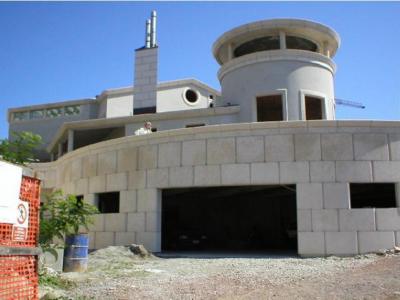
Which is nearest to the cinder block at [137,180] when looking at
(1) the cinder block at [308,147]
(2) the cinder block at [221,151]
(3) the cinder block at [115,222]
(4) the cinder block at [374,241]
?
(3) the cinder block at [115,222]

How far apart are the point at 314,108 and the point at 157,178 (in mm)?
9844

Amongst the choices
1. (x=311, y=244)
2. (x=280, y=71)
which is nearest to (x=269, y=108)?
(x=280, y=71)

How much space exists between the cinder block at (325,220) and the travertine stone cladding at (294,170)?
30 millimetres

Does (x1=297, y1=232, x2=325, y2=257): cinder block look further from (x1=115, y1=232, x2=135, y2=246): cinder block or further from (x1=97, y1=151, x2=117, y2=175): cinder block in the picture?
(x1=97, y1=151, x2=117, y2=175): cinder block

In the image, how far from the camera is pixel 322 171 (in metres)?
14.6

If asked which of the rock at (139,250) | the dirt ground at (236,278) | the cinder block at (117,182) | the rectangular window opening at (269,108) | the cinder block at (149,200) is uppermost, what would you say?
the rectangular window opening at (269,108)

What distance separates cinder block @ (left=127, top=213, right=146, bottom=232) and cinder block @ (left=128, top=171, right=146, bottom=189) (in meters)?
1.02

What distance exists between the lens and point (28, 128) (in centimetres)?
3425

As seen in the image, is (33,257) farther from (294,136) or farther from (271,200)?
(271,200)

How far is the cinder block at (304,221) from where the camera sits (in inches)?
568

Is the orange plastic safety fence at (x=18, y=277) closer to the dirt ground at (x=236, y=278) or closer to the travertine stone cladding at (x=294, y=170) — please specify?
the dirt ground at (x=236, y=278)

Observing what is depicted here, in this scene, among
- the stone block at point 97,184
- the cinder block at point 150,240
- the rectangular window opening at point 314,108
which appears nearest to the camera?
→ the cinder block at point 150,240

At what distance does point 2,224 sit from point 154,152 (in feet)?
35.9

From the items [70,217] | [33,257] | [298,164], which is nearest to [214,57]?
[298,164]
